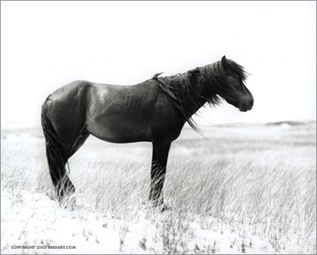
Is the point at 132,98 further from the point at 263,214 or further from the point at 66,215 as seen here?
the point at 263,214

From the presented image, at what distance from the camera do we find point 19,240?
3902mm

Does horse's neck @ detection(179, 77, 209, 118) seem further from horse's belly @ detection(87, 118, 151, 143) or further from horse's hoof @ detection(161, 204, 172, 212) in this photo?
horse's hoof @ detection(161, 204, 172, 212)

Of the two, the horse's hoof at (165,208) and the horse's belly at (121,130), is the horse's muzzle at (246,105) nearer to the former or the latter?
the horse's belly at (121,130)

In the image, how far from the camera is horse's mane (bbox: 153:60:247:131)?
4965 mm

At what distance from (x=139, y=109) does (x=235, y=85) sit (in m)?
1.26

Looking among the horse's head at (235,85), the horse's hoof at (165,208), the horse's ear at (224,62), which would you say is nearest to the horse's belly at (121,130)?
the horse's hoof at (165,208)

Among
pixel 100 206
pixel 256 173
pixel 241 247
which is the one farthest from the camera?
pixel 256 173

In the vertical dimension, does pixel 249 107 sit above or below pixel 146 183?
above

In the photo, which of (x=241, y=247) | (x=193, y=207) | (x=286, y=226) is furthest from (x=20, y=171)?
(x=286, y=226)

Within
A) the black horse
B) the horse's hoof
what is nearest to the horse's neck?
the black horse

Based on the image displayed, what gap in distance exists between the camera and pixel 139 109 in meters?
4.94

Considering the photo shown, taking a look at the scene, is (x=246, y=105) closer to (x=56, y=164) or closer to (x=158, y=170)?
(x=158, y=170)

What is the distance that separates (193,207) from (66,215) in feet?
5.41

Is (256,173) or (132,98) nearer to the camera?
(132,98)
